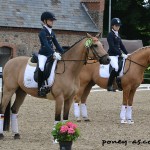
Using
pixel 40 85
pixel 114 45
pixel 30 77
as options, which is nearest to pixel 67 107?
pixel 40 85

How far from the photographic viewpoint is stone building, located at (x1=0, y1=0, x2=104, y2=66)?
103 ft

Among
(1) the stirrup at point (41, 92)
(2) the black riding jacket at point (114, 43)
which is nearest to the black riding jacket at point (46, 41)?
(1) the stirrup at point (41, 92)

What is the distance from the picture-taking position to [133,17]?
43.2 m

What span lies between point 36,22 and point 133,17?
13.2 meters

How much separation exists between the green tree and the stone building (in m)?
6.95

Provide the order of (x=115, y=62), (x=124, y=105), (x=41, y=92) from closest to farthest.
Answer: (x=41, y=92) → (x=124, y=105) → (x=115, y=62)

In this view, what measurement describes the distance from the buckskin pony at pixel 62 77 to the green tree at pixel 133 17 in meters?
33.1

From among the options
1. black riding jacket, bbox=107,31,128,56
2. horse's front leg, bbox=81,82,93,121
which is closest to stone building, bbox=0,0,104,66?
horse's front leg, bbox=81,82,93,121

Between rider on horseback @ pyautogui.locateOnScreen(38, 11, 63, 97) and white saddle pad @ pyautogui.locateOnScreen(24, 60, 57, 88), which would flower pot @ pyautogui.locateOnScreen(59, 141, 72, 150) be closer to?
rider on horseback @ pyautogui.locateOnScreen(38, 11, 63, 97)

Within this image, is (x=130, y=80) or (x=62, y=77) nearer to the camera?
(x=62, y=77)

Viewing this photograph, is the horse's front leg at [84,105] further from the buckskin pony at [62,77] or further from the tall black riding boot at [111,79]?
the buckskin pony at [62,77]

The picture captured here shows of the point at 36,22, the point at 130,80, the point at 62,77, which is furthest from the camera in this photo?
the point at 36,22

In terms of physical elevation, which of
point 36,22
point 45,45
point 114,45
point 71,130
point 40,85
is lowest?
point 36,22

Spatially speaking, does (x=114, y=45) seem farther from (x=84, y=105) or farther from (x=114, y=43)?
(x=84, y=105)
